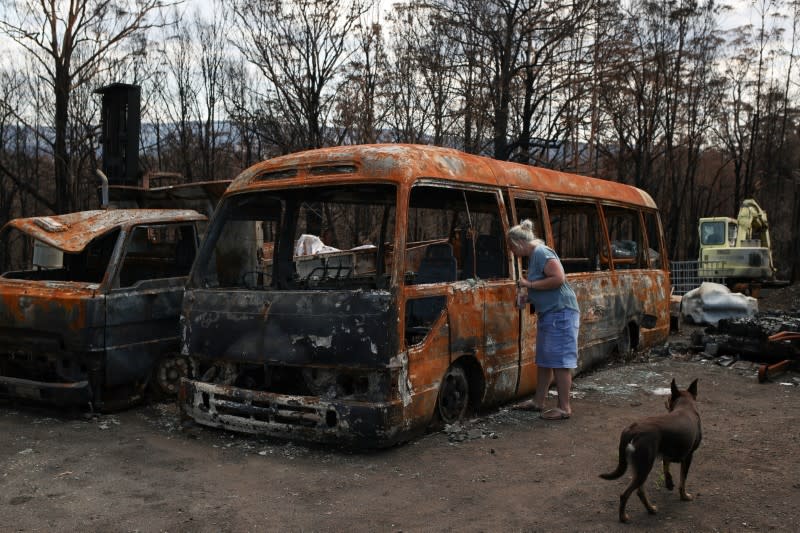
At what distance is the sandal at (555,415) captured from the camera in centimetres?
645

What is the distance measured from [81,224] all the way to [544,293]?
468 cm

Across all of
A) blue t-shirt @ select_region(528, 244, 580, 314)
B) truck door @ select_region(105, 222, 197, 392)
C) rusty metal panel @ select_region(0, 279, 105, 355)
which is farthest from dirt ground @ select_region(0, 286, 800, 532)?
blue t-shirt @ select_region(528, 244, 580, 314)

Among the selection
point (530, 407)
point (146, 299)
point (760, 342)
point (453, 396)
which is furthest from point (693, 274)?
point (146, 299)

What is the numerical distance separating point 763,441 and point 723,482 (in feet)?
4.32

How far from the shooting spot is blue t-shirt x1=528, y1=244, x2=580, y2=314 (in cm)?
625

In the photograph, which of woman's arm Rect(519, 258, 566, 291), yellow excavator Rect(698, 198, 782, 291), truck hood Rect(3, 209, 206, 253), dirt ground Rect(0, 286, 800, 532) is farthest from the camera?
yellow excavator Rect(698, 198, 782, 291)

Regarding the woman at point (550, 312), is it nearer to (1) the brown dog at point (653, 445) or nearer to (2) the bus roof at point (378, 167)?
(2) the bus roof at point (378, 167)

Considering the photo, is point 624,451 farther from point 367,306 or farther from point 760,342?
point 760,342

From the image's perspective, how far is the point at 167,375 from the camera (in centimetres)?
722

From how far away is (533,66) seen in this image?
21562mm

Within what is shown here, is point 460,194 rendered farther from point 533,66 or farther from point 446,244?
point 533,66

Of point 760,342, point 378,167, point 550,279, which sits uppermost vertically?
point 378,167

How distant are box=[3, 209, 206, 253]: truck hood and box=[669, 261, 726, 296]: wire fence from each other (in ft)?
55.1

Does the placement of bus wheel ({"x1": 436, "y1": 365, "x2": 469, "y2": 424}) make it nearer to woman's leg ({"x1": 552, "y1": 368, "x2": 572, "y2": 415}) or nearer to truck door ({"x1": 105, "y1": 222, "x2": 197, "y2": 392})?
woman's leg ({"x1": 552, "y1": 368, "x2": 572, "y2": 415})
